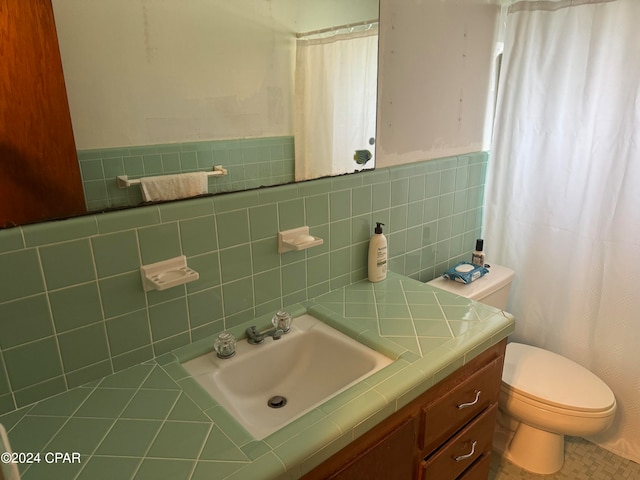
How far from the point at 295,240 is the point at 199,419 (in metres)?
0.61

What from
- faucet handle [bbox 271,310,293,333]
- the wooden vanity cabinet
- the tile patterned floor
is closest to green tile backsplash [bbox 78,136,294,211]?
faucet handle [bbox 271,310,293,333]

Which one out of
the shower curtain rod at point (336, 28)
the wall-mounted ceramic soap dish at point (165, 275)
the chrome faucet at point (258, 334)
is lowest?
the chrome faucet at point (258, 334)

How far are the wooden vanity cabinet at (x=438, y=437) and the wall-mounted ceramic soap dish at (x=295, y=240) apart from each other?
0.54 metres

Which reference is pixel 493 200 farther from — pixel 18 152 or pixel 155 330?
pixel 18 152

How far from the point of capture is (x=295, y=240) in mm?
1416

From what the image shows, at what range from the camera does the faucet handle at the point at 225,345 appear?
4.02 ft

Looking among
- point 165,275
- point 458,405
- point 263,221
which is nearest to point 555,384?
point 458,405

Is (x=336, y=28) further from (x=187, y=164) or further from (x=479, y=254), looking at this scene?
(x=479, y=254)

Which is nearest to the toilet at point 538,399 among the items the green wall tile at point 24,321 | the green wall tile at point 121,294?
the green wall tile at point 121,294

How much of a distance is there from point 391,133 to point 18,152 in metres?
1.18

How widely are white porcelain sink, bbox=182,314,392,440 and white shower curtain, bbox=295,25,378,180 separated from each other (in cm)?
51

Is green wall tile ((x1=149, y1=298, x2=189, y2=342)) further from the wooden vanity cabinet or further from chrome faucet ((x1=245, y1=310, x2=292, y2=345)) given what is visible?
the wooden vanity cabinet

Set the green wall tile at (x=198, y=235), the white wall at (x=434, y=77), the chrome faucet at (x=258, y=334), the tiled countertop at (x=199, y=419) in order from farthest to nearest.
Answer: the white wall at (x=434, y=77), the chrome faucet at (x=258, y=334), the green wall tile at (x=198, y=235), the tiled countertop at (x=199, y=419)

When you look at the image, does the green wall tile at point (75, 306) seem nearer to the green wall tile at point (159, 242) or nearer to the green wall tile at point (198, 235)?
the green wall tile at point (159, 242)
